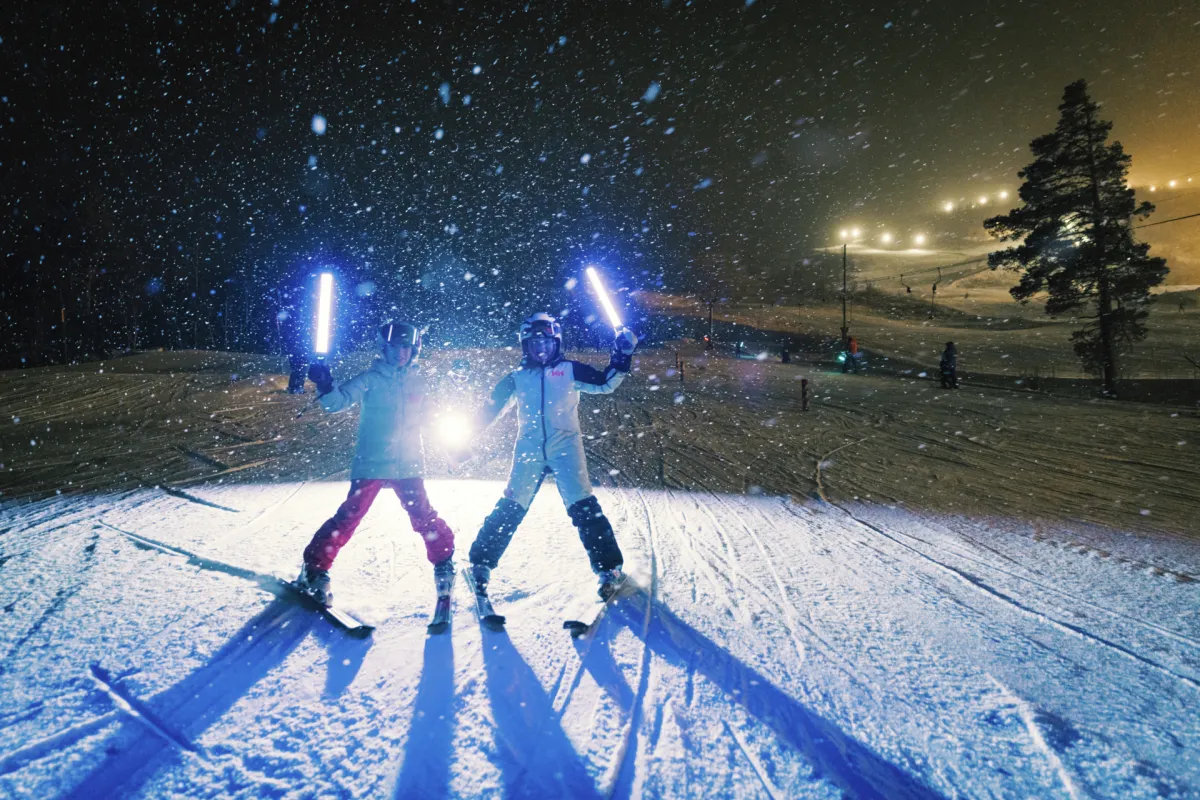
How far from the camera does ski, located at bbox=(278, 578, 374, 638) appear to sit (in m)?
3.44

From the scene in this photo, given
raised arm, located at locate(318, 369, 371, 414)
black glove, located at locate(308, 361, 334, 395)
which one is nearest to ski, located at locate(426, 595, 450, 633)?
raised arm, located at locate(318, 369, 371, 414)

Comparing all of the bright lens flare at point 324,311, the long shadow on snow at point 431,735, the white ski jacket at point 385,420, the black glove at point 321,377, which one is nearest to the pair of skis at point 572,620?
the long shadow on snow at point 431,735

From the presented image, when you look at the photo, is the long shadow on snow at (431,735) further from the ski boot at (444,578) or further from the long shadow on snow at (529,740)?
the ski boot at (444,578)

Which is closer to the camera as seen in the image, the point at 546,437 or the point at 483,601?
the point at 483,601

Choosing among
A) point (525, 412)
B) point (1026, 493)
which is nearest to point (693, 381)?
point (1026, 493)

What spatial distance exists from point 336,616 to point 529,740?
1786 mm

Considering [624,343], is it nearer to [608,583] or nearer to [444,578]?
[608,583]

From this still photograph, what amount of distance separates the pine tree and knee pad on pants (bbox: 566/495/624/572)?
23.5 meters

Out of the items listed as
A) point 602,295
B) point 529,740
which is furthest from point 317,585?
point 602,295

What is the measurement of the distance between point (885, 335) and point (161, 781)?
52657 mm

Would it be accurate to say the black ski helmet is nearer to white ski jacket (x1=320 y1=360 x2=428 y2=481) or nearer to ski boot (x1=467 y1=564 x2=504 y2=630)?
white ski jacket (x1=320 y1=360 x2=428 y2=481)

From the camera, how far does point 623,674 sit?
3.05 metres

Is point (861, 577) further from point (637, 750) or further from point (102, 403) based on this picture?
point (102, 403)

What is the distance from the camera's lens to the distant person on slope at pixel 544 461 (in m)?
3.86
